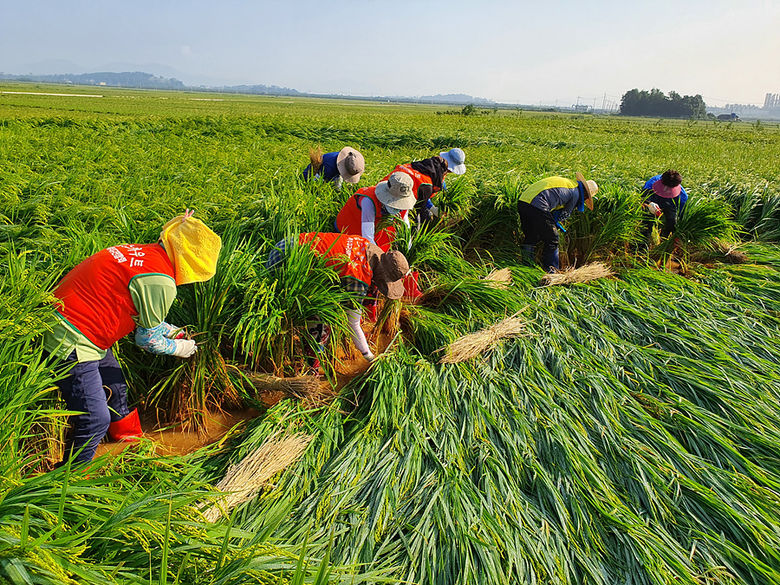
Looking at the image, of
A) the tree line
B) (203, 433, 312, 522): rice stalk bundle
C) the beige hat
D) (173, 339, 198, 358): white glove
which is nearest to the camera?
(203, 433, 312, 522): rice stalk bundle

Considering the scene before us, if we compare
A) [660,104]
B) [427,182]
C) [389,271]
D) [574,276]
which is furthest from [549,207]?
[660,104]

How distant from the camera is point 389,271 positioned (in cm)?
258

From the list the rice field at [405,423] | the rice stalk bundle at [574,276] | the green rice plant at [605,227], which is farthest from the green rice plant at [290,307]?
the green rice plant at [605,227]

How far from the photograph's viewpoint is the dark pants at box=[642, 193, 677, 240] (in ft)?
15.6

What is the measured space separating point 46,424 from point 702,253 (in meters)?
6.14

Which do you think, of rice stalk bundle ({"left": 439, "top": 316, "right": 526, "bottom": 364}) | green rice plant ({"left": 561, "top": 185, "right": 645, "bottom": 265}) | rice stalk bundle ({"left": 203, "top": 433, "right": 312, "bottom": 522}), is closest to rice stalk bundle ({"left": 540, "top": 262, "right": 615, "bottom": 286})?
green rice plant ({"left": 561, "top": 185, "right": 645, "bottom": 265})

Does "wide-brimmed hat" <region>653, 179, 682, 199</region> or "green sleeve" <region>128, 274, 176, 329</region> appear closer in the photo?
"green sleeve" <region>128, 274, 176, 329</region>

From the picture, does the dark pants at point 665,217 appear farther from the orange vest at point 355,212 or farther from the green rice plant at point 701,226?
the orange vest at point 355,212

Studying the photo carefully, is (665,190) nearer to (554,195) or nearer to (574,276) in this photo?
(554,195)

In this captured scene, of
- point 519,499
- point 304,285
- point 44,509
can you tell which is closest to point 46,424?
point 44,509

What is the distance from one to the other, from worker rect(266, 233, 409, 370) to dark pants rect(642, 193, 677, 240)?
3.61 m

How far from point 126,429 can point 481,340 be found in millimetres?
2215

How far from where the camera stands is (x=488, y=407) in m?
2.50

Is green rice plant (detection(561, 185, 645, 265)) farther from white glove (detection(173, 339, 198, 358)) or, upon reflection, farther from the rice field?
white glove (detection(173, 339, 198, 358))
